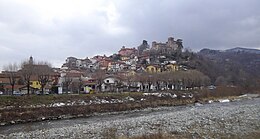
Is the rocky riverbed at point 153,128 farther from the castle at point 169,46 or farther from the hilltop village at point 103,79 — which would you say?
the castle at point 169,46

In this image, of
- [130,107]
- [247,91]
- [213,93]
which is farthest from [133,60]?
[130,107]

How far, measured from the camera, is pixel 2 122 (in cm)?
3294

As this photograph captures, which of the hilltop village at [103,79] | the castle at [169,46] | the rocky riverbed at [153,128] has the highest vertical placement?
the castle at [169,46]

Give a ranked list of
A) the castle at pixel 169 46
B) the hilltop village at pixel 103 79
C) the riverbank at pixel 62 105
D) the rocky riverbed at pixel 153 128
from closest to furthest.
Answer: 1. the rocky riverbed at pixel 153 128
2. the riverbank at pixel 62 105
3. the hilltop village at pixel 103 79
4. the castle at pixel 169 46

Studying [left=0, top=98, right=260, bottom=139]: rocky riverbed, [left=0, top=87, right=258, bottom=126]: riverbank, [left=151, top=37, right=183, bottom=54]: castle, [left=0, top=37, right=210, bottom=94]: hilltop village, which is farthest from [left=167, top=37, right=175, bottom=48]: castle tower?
[left=0, top=98, right=260, bottom=139]: rocky riverbed

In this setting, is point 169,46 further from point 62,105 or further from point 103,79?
point 62,105

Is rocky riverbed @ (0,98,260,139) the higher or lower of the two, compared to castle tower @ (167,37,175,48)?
lower

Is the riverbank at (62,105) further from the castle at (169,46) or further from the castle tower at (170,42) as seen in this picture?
the castle tower at (170,42)

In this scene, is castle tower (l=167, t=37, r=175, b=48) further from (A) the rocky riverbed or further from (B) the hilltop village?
(A) the rocky riverbed

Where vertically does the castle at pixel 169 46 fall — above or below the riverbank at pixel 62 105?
above

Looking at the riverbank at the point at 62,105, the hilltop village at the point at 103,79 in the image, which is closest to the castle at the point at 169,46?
the hilltop village at the point at 103,79

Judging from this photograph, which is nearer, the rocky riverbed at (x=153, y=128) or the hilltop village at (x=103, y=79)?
the rocky riverbed at (x=153, y=128)

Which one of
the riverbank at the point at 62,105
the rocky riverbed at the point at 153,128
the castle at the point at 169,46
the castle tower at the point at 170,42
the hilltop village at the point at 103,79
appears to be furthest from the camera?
the castle tower at the point at 170,42

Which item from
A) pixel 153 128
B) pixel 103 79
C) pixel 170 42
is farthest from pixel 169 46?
pixel 153 128
